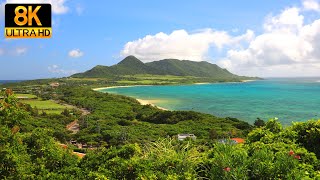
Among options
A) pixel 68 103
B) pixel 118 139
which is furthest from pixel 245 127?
pixel 68 103

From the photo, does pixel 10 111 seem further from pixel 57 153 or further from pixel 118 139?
pixel 118 139

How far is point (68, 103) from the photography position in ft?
303

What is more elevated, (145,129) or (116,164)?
(116,164)

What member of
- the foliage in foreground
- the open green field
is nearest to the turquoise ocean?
the open green field

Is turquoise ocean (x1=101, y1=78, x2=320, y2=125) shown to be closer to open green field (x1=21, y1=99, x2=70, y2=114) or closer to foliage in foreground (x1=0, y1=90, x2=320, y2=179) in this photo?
open green field (x1=21, y1=99, x2=70, y2=114)

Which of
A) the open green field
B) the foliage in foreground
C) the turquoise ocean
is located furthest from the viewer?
the open green field

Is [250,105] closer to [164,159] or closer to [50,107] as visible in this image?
[50,107]

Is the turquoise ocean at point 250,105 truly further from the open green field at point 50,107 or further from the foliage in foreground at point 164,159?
the foliage in foreground at point 164,159

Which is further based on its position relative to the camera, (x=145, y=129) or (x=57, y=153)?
(x=145, y=129)

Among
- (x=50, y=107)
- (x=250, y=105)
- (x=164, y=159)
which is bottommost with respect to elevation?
(x=250, y=105)

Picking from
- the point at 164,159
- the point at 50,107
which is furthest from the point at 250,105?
the point at 164,159

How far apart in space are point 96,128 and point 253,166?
41.1 m

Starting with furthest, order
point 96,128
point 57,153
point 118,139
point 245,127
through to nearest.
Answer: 1. point 245,127
2. point 96,128
3. point 118,139
4. point 57,153

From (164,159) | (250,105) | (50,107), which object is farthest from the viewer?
(250,105)
